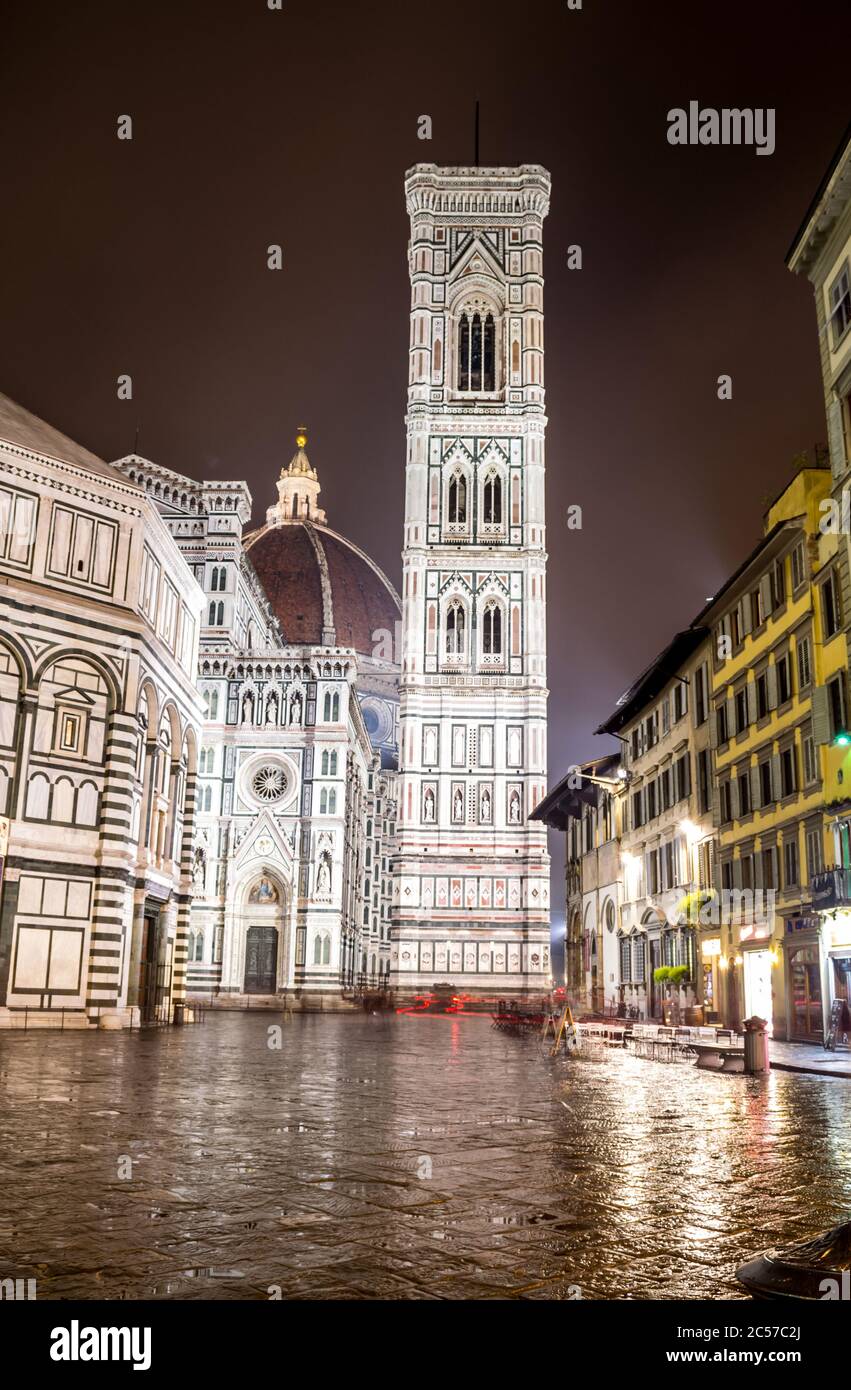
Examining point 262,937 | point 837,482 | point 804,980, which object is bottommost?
point 804,980

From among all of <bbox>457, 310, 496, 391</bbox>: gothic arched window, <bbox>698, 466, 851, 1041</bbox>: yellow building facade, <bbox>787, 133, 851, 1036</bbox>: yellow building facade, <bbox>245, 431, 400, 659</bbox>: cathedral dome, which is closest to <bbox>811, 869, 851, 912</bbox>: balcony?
<bbox>787, 133, 851, 1036</bbox>: yellow building facade

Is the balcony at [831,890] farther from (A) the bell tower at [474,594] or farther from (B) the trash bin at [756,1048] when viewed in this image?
(A) the bell tower at [474,594]

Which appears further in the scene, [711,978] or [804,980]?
[711,978]

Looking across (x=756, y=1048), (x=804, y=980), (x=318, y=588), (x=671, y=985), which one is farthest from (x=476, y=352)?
(x=756, y=1048)

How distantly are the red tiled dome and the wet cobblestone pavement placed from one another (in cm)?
9978

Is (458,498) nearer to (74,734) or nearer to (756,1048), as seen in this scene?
(74,734)

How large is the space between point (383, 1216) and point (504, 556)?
6747 cm

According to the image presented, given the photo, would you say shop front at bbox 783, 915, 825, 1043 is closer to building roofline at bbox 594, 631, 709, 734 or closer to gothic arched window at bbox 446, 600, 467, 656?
building roofline at bbox 594, 631, 709, 734

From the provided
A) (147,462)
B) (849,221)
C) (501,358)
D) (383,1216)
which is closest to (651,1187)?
(383,1216)

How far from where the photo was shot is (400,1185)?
6742 mm

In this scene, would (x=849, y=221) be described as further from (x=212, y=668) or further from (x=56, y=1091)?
(x=212, y=668)

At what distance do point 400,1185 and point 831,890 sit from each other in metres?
17.5

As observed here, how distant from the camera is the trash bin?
17516 mm

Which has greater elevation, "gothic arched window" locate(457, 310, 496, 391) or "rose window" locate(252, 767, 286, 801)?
"gothic arched window" locate(457, 310, 496, 391)
